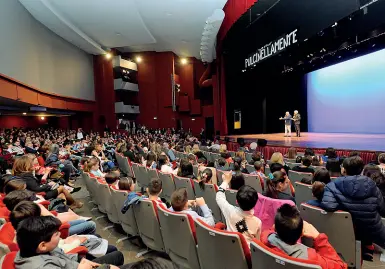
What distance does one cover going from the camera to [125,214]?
3.15 metres

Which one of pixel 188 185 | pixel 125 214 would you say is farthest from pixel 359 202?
pixel 125 214

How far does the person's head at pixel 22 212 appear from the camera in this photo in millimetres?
1915

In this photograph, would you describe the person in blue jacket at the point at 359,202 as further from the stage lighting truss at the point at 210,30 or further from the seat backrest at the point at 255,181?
the stage lighting truss at the point at 210,30

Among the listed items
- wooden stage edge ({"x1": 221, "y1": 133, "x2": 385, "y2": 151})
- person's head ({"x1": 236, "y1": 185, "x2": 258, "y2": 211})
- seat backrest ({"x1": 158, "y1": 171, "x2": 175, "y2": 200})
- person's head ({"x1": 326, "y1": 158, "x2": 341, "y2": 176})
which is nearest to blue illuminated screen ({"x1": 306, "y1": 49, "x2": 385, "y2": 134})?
wooden stage edge ({"x1": 221, "y1": 133, "x2": 385, "y2": 151})

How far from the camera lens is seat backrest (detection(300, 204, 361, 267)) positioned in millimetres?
2330

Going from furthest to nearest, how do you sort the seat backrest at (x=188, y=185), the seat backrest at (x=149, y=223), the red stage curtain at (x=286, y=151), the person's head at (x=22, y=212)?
the red stage curtain at (x=286, y=151) → the seat backrest at (x=188, y=185) → the seat backrest at (x=149, y=223) → the person's head at (x=22, y=212)

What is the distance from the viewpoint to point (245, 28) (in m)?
10.3

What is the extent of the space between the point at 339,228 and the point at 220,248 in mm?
1207

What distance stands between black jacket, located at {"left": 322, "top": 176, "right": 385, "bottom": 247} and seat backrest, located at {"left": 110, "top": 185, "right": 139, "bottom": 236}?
1929mm

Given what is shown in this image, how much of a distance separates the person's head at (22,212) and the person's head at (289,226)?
1.65 meters

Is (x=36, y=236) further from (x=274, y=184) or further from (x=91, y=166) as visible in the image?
(x=91, y=166)

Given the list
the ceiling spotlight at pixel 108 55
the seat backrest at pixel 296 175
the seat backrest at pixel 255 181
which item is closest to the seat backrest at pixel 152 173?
the seat backrest at pixel 255 181

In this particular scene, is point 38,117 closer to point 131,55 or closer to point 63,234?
point 131,55

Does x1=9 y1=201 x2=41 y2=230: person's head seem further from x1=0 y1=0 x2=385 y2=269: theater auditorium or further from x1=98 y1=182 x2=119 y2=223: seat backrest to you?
x1=98 y1=182 x2=119 y2=223: seat backrest
